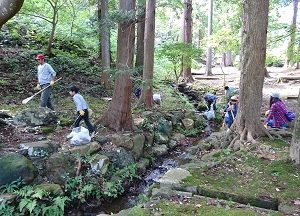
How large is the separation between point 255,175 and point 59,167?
3.58m

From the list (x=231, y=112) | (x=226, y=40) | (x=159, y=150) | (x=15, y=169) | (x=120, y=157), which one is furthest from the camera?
(x=226, y=40)

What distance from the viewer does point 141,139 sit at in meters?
8.22

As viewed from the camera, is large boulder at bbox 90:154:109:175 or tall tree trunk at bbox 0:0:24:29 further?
large boulder at bbox 90:154:109:175

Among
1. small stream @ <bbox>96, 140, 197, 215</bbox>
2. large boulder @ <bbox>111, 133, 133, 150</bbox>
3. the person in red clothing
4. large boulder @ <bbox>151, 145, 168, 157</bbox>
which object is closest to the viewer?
small stream @ <bbox>96, 140, 197, 215</bbox>

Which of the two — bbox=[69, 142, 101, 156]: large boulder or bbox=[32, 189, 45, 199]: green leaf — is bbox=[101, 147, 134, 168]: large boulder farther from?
bbox=[32, 189, 45, 199]: green leaf

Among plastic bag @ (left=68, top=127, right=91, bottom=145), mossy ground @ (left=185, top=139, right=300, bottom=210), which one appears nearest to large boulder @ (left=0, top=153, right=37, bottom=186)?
plastic bag @ (left=68, top=127, right=91, bottom=145)

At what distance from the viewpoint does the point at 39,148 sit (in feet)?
20.6

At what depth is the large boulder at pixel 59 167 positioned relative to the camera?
6.14m

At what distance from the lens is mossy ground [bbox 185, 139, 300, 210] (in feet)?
15.9

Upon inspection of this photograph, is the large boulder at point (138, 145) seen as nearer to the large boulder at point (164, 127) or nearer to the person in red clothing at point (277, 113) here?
the large boulder at point (164, 127)

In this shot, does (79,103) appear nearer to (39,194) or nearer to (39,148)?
(39,148)

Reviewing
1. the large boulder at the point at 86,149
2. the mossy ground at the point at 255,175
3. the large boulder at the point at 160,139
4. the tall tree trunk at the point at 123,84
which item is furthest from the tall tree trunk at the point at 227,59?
the large boulder at the point at 86,149

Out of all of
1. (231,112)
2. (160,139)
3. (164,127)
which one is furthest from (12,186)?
(231,112)

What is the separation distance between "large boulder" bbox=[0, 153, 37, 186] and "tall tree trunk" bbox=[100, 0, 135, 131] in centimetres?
265
